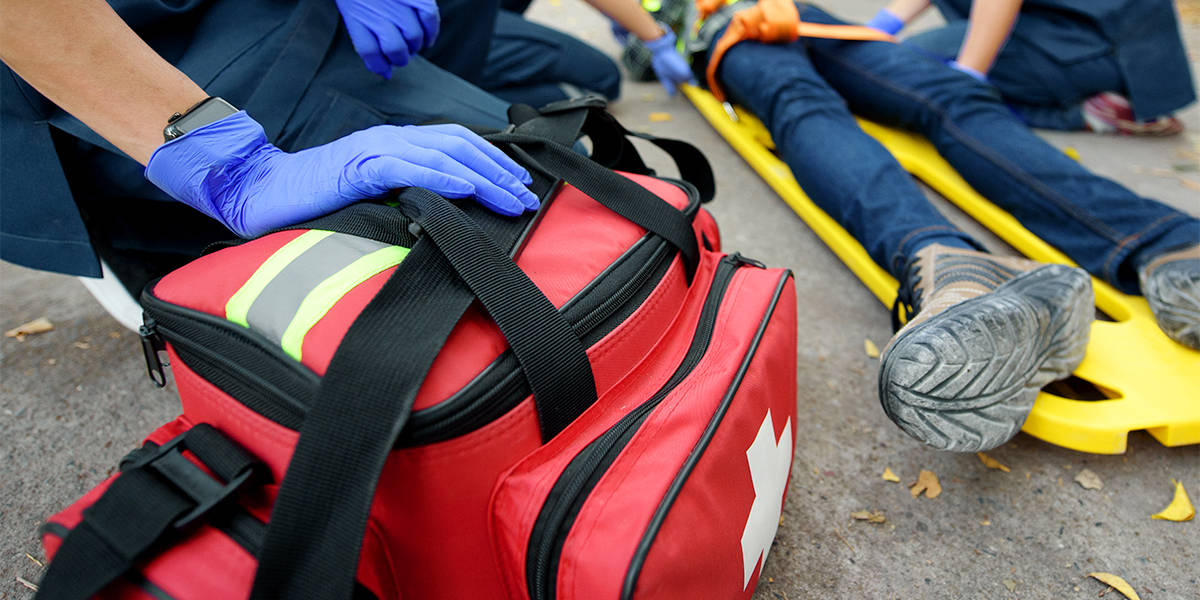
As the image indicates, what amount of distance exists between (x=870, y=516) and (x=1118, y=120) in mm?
1961

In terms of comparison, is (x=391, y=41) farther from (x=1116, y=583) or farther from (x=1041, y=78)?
(x=1041, y=78)

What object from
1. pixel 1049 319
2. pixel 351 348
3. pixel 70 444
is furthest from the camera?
pixel 70 444

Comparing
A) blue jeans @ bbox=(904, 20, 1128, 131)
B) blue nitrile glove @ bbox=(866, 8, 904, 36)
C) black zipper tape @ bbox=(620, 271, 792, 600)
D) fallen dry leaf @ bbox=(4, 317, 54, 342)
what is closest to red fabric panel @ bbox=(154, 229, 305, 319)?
black zipper tape @ bbox=(620, 271, 792, 600)

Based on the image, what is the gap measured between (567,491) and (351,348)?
0.80 ft

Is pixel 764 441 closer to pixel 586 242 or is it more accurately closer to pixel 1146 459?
pixel 586 242

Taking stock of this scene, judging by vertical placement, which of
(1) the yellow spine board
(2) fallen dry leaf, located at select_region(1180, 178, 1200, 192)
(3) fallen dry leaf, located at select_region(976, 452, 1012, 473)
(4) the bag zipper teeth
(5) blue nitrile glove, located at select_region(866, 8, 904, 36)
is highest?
(5) blue nitrile glove, located at select_region(866, 8, 904, 36)

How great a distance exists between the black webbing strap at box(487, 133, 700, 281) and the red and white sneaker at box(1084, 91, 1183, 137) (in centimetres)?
203

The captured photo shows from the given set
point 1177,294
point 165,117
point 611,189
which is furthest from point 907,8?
point 165,117

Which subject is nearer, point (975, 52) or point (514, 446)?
point (514, 446)

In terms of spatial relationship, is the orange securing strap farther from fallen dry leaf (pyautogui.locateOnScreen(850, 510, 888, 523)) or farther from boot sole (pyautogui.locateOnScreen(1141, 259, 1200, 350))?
fallen dry leaf (pyautogui.locateOnScreen(850, 510, 888, 523))

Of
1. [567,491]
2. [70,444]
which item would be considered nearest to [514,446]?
[567,491]

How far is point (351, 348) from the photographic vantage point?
60 centimetres

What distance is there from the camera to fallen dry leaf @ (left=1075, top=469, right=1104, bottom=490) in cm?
104

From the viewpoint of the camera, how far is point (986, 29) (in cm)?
179
